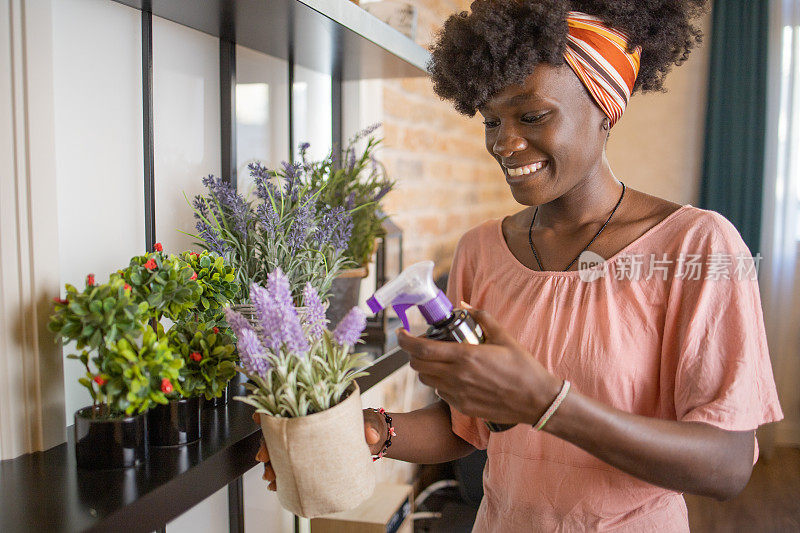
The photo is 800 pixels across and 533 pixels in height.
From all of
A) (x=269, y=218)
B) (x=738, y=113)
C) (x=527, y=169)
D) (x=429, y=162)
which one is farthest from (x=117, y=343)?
(x=738, y=113)

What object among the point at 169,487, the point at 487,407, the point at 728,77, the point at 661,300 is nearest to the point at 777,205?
the point at 728,77

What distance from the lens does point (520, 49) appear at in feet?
2.78

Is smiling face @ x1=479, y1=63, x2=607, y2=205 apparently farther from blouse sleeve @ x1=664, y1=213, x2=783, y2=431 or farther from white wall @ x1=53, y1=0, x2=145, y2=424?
white wall @ x1=53, y1=0, x2=145, y2=424

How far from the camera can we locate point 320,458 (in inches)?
25.8

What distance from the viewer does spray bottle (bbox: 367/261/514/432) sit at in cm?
65

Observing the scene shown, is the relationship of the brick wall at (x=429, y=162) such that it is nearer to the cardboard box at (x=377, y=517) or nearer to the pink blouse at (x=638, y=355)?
the cardboard box at (x=377, y=517)

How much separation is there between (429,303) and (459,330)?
0.04m

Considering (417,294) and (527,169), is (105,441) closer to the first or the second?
(417,294)

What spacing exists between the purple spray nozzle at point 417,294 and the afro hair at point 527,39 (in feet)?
1.13

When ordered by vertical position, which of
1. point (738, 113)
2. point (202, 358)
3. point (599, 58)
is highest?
point (738, 113)

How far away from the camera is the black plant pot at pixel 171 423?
0.72m

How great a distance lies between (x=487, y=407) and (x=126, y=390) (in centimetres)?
37

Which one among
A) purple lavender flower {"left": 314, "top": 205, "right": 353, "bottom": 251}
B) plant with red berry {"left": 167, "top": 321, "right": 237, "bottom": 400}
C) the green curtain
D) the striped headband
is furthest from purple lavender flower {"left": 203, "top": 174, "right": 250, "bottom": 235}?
the green curtain

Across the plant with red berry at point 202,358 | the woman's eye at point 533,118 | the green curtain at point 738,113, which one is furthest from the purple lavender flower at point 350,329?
the green curtain at point 738,113
